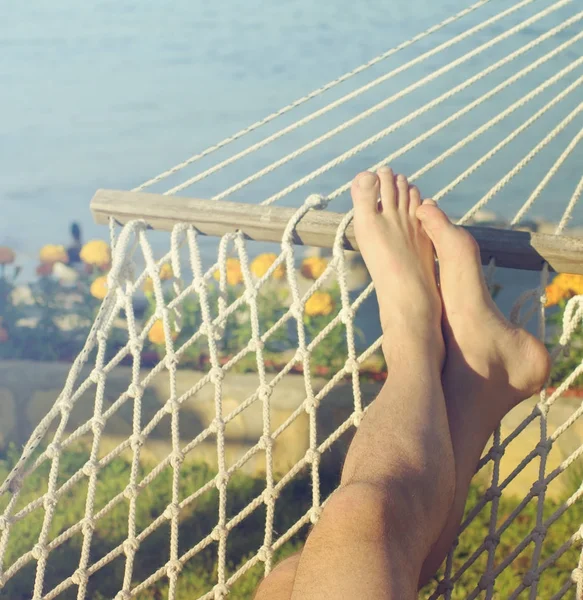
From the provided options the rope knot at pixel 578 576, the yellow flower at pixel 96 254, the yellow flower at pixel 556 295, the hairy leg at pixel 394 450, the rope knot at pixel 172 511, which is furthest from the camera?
the yellow flower at pixel 96 254

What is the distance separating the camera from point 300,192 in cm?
841

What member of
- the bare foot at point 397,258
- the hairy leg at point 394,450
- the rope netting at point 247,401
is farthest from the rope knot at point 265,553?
the bare foot at point 397,258

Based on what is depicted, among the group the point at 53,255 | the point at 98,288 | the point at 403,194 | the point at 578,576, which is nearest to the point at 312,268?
the point at 98,288

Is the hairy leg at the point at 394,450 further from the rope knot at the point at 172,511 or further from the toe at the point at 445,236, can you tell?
the rope knot at the point at 172,511

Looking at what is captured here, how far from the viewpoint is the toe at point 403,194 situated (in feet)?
4.44

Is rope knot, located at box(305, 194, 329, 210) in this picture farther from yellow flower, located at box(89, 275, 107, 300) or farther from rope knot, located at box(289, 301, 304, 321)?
yellow flower, located at box(89, 275, 107, 300)

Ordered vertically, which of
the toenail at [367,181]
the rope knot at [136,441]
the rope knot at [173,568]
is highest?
the toenail at [367,181]

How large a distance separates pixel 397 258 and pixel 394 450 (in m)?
0.41

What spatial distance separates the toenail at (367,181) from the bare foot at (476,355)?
0.60 ft

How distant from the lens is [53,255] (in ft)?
7.70

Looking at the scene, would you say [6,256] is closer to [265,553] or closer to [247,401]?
[247,401]

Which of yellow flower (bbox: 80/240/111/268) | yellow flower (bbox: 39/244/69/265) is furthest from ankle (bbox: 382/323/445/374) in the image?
yellow flower (bbox: 39/244/69/265)

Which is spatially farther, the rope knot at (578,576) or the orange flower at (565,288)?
the orange flower at (565,288)

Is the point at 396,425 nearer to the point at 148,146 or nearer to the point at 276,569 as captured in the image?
the point at 276,569
